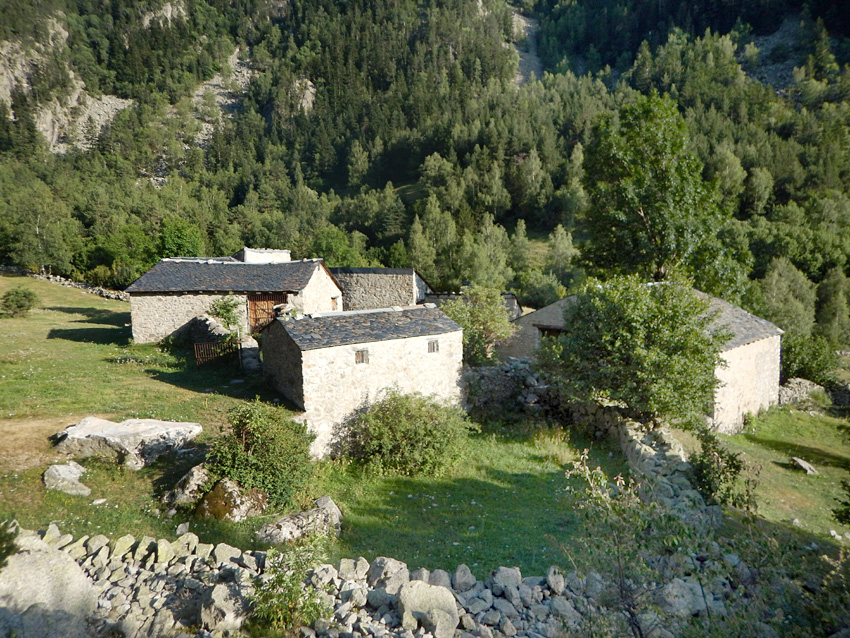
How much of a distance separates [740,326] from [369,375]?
1621 centimetres

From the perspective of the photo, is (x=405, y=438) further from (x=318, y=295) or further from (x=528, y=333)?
(x=318, y=295)

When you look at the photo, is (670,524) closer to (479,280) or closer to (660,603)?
(660,603)

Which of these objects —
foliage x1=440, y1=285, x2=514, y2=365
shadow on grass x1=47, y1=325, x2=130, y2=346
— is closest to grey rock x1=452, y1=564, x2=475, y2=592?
foliage x1=440, y1=285, x2=514, y2=365

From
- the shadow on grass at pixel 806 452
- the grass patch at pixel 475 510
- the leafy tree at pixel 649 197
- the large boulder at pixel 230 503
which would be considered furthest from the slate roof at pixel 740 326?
the large boulder at pixel 230 503

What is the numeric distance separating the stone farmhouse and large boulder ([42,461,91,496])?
16.4 meters

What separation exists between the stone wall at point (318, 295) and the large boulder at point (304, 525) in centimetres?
1406

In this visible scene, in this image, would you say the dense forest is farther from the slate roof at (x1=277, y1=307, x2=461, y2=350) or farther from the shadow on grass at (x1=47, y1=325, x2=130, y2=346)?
the shadow on grass at (x1=47, y1=325, x2=130, y2=346)

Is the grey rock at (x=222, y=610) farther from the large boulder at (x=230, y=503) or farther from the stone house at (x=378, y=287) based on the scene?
the stone house at (x=378, y=287)

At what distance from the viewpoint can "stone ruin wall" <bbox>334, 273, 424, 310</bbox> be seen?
108 feet

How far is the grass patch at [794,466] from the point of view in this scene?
36.5ft

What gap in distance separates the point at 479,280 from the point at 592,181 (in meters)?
21.5

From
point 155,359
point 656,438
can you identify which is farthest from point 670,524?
point 155,359

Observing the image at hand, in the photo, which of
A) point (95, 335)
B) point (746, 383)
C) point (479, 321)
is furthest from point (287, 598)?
point (95, 335)

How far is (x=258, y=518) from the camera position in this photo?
9.27 metres
